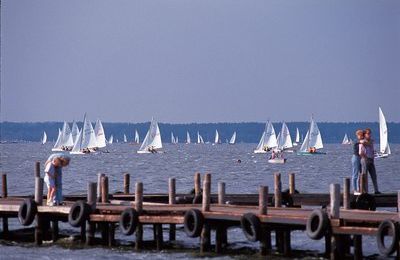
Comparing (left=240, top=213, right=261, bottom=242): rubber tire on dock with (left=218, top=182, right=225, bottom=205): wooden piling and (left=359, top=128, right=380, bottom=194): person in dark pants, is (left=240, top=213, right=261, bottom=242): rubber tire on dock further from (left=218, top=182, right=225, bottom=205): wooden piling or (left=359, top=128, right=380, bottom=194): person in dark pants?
(left=359, top=128, right=380, bottom=194): person in dark pants

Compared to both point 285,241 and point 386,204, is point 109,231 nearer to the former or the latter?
point 285,241

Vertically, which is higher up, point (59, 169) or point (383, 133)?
point (383, 133)

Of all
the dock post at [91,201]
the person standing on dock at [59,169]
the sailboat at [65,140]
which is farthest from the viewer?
the sailboat at [65,140]

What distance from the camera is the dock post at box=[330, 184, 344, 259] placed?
85.5ft

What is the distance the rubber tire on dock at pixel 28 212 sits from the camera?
1228 inches

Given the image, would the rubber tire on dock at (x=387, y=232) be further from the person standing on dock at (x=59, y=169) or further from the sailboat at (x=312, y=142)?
the sailboat at (x=312, y=142)

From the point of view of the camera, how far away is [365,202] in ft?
108

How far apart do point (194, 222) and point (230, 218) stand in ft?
3.27

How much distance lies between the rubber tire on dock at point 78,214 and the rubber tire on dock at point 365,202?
833 cm

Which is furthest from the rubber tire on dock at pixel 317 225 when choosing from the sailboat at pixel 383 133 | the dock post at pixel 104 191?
the sailboat at pixel 383 133

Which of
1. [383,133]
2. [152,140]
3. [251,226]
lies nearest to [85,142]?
[152,140]

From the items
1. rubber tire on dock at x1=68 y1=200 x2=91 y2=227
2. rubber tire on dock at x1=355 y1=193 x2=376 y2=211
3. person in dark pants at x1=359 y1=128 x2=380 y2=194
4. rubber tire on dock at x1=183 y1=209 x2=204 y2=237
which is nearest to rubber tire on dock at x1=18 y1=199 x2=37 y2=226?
rubber tire on dock at x1=68 y1=200 x2=91 y2=227

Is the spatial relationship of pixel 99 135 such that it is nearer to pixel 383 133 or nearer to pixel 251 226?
pixel 383 133

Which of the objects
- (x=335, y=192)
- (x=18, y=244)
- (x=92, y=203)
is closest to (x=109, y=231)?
(x=92, y=203)
